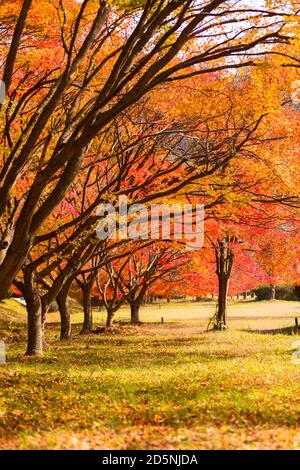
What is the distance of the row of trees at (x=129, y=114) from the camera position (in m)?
8.75

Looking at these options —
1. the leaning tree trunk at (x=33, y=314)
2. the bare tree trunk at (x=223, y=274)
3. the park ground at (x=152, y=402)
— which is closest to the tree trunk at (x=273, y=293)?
the bare tree trunk at (x=223, y=274)

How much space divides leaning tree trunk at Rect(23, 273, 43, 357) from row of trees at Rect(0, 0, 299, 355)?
40mm

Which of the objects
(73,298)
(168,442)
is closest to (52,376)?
(168,442)

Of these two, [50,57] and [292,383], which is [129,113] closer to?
[50,57]

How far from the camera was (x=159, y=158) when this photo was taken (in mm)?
18547

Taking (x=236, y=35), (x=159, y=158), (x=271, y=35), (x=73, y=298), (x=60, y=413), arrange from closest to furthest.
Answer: (x=60, y=413) < (x=271, y=35) < (x=236, y=35) < (x=159, y=158) < (x=73, y=298)

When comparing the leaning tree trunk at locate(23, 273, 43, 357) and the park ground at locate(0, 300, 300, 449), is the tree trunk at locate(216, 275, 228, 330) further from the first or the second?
the leaning tree trunk at locate(23, 273, 43, 357)

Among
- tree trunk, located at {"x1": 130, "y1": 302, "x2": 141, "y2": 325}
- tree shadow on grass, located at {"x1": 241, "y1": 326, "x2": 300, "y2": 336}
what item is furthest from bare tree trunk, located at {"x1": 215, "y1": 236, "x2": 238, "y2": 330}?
tree trunk, located at {"x1": 130, "y1": 302, "x2": 141, "y2": 325}

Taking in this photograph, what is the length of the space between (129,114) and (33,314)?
20.1ft

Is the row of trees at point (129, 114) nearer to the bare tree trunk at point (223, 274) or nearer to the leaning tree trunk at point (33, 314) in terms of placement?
the leaning tree trunk at point (33, 314)

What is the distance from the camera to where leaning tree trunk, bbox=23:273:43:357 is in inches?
600

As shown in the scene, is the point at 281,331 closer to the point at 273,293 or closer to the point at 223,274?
the point at 223,274

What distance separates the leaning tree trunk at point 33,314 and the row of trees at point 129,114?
0.13 ft
